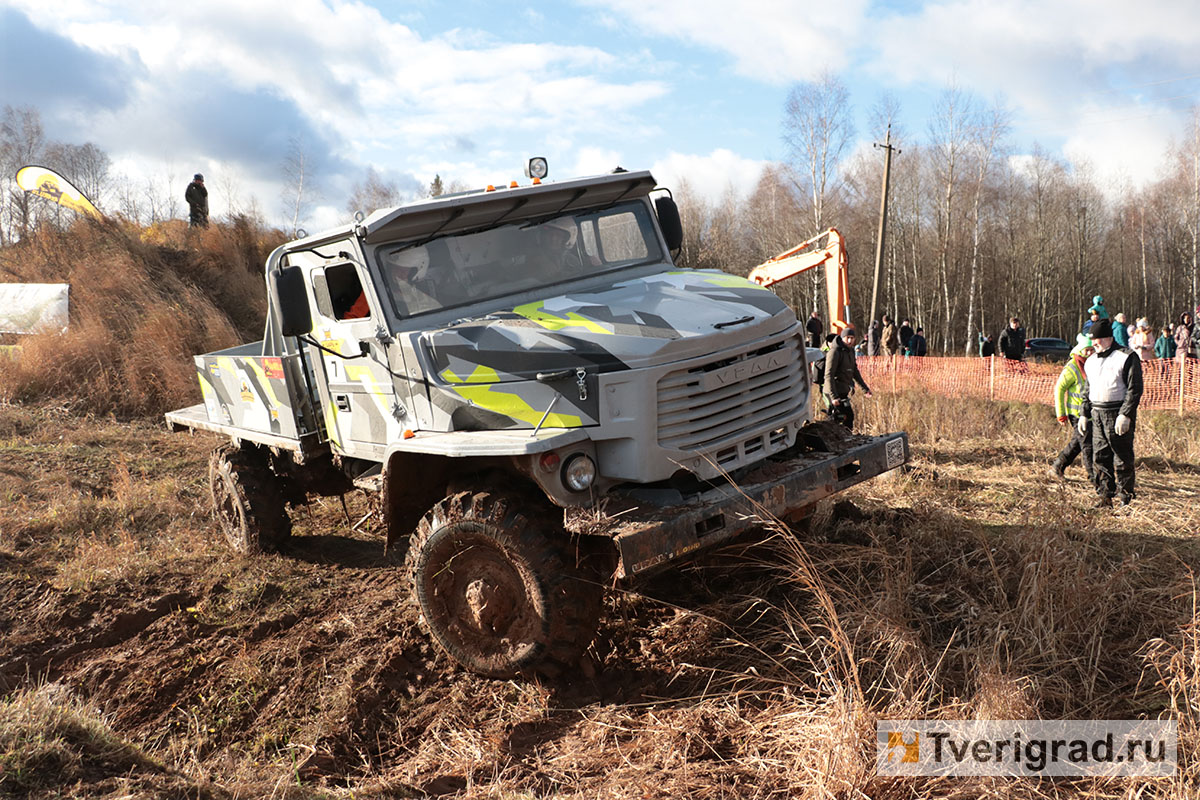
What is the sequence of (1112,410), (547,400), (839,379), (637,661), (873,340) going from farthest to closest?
(873,340) → (839,379) → (1112,410) → (637,661) → (547,400)

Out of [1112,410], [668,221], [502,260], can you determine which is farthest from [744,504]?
[1112,410]

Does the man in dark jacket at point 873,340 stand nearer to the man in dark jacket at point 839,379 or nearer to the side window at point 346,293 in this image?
the man in dark jacket at point 839,379

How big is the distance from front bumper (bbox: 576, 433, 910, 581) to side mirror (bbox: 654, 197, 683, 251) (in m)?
1.90

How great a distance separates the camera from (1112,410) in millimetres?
7562

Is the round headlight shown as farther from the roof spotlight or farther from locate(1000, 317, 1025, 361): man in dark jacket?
locate(1000, 317, 1025, 361): man in dark jacket

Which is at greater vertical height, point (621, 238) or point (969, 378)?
point (621, 238)

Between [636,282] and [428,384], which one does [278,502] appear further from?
[636,282]

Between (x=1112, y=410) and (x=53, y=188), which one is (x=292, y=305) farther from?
(x=53, y=188)

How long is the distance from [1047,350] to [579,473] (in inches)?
1139

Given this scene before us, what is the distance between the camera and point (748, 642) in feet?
14.6

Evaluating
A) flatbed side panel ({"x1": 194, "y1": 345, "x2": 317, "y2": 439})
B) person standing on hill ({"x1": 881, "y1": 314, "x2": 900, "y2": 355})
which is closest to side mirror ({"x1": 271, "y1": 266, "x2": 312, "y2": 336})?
flatbed side panel ({"x1": 194, "y1": 345, "x2": 317, "y2": 439})

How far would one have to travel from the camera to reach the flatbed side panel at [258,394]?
20.2ft

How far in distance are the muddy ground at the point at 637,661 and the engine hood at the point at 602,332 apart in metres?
1.27

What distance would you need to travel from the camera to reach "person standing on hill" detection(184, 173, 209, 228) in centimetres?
2003
